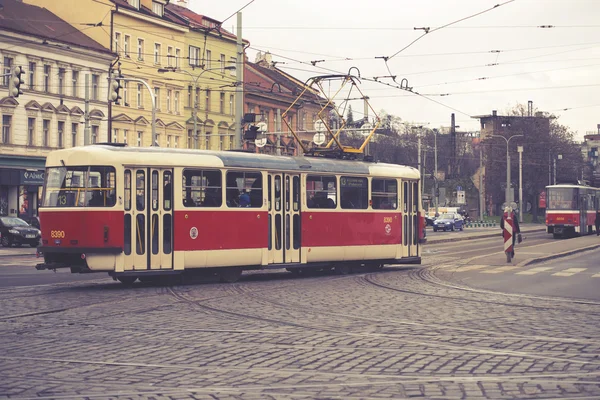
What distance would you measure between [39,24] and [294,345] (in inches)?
1837

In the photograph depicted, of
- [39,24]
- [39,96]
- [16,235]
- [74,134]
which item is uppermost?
[39,24]

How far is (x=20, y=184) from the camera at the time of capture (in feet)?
165

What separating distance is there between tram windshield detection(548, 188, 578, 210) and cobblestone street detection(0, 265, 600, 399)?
3748 centimetres

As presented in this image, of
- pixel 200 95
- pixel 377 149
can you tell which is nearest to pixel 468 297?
pixel 200 95

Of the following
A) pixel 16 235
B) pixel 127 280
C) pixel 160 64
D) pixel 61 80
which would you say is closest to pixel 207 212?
pixel 127 280

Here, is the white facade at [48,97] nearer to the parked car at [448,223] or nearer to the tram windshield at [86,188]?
the parked car at [448,223]

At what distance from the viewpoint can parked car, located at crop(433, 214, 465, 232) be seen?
69.2 meters

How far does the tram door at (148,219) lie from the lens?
1778 centimetres

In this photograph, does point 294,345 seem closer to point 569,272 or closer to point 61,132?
point 569,272

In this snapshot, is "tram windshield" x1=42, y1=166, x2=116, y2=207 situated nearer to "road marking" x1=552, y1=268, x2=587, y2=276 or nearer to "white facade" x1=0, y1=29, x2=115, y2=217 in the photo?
"road marking" x1=552, y1=268, x2=587, y2=276

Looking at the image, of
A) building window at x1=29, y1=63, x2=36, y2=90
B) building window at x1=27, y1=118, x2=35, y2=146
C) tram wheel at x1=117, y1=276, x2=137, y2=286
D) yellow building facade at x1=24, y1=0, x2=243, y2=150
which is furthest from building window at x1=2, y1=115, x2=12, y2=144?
tram wheel at x1=117, y1=276, x2=137, y2=286

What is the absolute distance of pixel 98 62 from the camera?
184 feet

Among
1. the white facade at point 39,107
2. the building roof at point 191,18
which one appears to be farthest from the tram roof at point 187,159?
the building roof at point 191,18

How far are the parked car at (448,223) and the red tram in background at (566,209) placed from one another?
49.1ft
